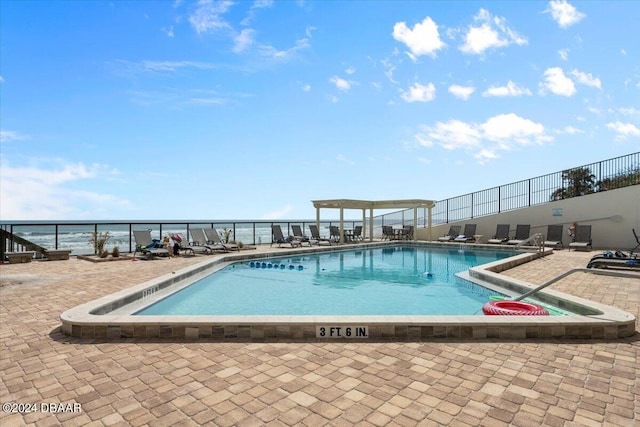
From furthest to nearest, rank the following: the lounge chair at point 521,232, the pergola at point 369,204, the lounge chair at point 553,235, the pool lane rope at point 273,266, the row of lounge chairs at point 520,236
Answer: the pergola at point 369,204
the lounge chair at point 521,232
the lounge chair at point 553,235
the row of lounge chairs at point 520,236
the pool lane rope at point 273,266

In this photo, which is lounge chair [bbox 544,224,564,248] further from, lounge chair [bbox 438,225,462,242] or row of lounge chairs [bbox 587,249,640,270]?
row of lounge chairs [bbox 587,249,640,270]

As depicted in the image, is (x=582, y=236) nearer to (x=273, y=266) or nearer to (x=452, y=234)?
(x=452, y=234)

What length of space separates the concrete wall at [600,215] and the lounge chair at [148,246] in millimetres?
15097

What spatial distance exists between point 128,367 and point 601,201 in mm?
17272

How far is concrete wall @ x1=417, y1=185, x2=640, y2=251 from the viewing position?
13500 mm

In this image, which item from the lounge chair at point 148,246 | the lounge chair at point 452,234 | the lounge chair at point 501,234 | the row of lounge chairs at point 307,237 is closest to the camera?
the lounge chair at point 148,246

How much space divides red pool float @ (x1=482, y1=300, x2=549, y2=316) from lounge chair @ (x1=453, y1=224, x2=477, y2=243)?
41.7ft

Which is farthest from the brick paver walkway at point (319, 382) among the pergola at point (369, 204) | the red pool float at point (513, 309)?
the pergola at point (369, 204)

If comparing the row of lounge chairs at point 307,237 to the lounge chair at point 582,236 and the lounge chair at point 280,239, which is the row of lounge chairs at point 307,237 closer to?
the lounge chair at point 280,239

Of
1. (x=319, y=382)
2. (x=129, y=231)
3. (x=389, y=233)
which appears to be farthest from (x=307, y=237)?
(x=319, y=382)

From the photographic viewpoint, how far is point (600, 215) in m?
14.2

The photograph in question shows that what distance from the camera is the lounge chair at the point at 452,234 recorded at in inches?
683

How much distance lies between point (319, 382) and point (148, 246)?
1035cm

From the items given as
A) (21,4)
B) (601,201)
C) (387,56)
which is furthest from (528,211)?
(21,4)
